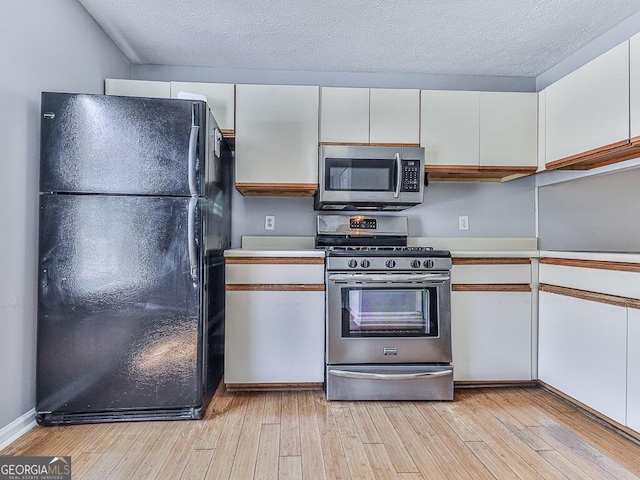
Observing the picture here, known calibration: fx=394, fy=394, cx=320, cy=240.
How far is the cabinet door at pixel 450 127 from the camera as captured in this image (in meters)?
2.67

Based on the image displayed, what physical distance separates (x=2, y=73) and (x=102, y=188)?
1.93 ft

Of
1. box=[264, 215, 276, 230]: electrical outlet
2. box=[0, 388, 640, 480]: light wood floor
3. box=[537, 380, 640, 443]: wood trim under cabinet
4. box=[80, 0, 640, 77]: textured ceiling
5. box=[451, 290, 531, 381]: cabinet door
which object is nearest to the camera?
box=[0, 388, 640, 480]: light wood floor

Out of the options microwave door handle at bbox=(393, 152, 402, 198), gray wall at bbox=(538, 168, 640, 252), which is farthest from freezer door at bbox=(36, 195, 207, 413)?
gray wall at bbox=(538, 168, 640, 252)

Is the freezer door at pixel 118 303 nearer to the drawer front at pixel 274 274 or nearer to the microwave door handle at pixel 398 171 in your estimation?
the drawer front at pixel 274 274

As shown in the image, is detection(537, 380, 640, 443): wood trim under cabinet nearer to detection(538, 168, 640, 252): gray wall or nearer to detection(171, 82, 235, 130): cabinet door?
detection(538, 168, 640, 252): gray wall

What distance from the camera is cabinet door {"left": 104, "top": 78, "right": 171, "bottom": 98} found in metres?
2.52

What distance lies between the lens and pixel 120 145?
74.8 inches

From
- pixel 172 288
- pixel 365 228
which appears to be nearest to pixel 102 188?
pixel 172 288

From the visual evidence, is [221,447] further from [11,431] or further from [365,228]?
[365,228]

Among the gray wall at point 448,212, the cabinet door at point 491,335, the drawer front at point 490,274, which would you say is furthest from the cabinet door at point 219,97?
the cabinet door at point 491,335

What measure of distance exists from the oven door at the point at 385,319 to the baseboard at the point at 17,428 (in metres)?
1.50

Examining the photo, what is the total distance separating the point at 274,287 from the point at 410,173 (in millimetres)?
1141

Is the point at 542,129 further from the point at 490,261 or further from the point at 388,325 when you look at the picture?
the point at 388,325

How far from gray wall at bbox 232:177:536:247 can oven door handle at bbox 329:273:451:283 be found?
0.70m
